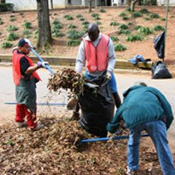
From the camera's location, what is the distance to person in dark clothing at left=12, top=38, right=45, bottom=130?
4371 mm

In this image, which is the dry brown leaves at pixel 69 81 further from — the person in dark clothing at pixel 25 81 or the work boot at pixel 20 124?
the work boot at pixel 20 124

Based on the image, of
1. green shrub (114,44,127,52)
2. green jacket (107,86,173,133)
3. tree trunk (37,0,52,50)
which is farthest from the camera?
tree trunk (37,0,52,50)

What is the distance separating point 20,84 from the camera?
15.0 feet

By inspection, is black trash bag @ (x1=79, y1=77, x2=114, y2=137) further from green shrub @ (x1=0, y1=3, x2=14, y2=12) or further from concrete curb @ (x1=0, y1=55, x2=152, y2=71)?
green shrub @ (x1=0, y1=3, x2=14, y2=12)

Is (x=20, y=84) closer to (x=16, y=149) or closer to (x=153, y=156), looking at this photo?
(x=16, y=149)

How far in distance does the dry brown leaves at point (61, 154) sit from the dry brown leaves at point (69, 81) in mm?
718

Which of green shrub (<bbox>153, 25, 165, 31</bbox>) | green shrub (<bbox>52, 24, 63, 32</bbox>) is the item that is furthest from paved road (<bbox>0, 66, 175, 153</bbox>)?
green shrub (<bbox>153, 25, 165, 31</bbox>)

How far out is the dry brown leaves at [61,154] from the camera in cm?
363

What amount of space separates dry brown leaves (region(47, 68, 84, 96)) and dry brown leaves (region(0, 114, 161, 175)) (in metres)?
0.72

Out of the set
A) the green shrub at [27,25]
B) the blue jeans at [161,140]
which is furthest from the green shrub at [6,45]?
the blue jeans at [161,140]

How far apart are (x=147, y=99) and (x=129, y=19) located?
1430 centimetres

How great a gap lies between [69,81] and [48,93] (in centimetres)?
54

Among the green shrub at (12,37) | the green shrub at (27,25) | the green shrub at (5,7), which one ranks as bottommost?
the green shrub at (12,37)

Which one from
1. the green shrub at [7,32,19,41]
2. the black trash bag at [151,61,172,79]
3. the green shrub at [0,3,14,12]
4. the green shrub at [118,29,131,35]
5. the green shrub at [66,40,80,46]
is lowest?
the black trash bag at [151,61,172,79]
